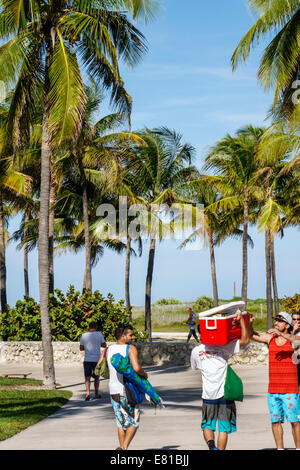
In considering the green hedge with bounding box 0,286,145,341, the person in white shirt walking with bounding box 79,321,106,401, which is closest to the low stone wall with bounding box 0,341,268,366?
the green hedge with bounding box 0,286,145,341

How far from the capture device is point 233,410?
759 cm

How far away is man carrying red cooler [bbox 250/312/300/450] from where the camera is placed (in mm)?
7793

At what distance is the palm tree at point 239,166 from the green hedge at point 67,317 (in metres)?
12.2

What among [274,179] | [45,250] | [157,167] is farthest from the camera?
[274,179]

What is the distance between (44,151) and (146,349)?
27.1ft

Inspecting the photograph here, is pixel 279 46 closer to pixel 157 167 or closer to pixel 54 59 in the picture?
pixel 54 59

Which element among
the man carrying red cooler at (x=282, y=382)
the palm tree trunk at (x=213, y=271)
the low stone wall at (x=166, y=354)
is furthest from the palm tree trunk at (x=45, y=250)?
the palm tree trunk at (x=213, y=271)

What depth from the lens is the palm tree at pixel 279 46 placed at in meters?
18.2

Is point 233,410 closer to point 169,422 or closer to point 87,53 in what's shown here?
point 169,422

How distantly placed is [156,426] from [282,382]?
3.42 metres

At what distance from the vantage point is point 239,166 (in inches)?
1379

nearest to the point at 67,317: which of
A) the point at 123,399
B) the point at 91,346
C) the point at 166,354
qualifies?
the point at 166,354

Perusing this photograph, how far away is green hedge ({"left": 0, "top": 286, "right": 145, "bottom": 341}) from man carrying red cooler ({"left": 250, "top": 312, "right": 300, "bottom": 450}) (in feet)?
54.4

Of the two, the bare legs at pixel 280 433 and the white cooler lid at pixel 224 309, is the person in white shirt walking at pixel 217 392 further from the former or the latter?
the bare legs at pixel 280 433
